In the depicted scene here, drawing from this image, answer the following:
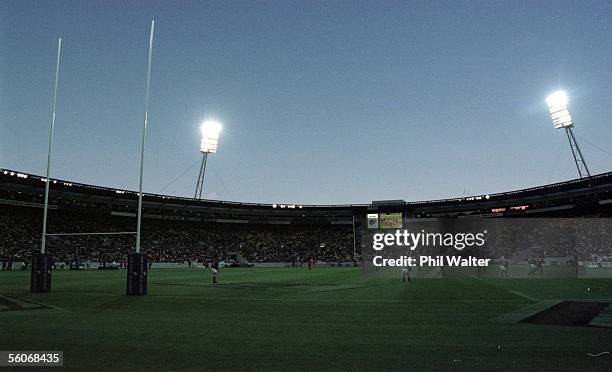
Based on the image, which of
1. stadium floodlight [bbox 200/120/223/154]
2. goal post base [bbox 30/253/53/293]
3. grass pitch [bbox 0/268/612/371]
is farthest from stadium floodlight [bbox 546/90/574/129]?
goal post base [bbox 30/253/53/293]

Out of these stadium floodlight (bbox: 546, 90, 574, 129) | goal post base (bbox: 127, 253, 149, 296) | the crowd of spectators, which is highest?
stadium floodlight (bbox: 546, 90, 574, 129)

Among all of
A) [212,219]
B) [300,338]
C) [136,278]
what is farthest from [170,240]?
[300,338]

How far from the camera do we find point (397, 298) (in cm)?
2164

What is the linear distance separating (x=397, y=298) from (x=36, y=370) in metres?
16.6

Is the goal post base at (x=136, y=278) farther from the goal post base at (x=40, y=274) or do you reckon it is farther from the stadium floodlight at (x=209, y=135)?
the stadium floodlight at (x=209, y=135)

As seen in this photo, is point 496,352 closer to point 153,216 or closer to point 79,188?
point 79,188

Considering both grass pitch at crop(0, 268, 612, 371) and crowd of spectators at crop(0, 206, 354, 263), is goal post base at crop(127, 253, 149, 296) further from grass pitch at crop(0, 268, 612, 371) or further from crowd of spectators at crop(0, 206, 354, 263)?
crowd of spectators at crop(0, 206, 354, 263)

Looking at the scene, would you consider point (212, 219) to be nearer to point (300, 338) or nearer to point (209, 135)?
point (209, 135)

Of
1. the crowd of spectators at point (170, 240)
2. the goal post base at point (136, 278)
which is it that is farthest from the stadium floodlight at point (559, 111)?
the goal post base at point (136, 278)

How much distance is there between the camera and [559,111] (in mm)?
74562

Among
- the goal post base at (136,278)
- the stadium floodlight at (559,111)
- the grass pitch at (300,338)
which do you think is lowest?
the grass pitch at (300,338)

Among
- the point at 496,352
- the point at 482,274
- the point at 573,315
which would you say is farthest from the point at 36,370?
the point at 482,274

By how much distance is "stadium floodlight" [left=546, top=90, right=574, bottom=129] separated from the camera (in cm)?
7369

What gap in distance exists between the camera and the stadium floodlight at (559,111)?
242 feet
